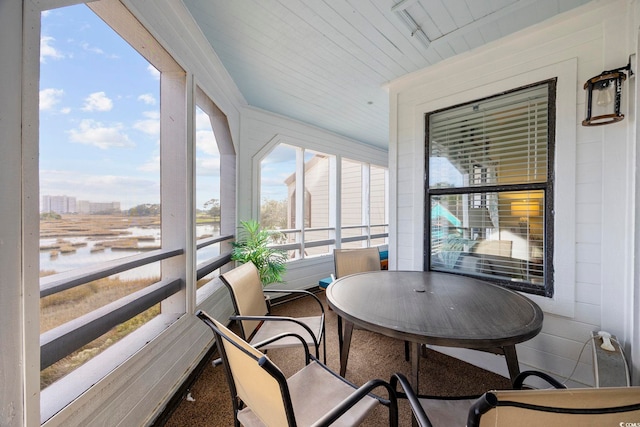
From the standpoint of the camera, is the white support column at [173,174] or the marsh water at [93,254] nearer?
the marsh water at [93,254]

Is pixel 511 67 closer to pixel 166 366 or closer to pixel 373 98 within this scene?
pixel 373 98

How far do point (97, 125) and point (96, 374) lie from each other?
1353mm

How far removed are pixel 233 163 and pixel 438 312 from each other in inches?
120

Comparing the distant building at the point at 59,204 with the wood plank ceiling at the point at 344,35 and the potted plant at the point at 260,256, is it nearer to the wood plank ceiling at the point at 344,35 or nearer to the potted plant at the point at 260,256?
the wood plank ceiling at the point at 344,35

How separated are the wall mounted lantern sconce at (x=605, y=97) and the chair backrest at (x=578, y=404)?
6.06 ft

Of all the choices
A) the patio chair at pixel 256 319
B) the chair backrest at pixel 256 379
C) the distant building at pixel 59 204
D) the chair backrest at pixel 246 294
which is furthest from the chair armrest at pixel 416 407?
the distant building at pixel 59 204

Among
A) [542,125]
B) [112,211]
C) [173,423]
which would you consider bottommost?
[173,423]

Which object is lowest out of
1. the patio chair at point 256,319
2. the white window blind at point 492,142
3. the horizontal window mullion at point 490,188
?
the patio chair at point 256,319

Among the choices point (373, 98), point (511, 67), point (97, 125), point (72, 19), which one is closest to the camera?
point (72, 19)

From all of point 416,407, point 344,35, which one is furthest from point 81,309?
point 344,35

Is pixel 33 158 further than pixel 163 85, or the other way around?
pixel 163 85

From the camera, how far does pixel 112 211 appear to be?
157cm

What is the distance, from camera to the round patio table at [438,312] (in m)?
1.24

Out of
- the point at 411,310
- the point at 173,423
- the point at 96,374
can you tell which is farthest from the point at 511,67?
the point at 173,423
